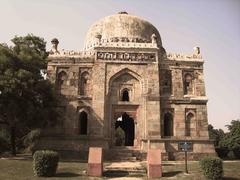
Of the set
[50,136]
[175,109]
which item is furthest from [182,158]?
[50,136]

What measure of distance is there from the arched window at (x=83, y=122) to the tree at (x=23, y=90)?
7.85 feet

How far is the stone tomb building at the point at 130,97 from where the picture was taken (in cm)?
A: 2038

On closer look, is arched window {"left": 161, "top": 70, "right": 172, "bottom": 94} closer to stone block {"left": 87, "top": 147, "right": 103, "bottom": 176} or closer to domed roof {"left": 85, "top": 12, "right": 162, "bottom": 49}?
domed roof {"left": 85, "top": 12, "right": 162, "bottom": 49}

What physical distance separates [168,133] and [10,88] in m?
11.0

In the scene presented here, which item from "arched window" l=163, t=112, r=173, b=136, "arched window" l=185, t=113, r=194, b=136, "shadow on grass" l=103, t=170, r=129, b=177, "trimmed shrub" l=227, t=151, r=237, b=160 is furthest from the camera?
"trimmed shrub" l=227, t=151, r=237, b=160

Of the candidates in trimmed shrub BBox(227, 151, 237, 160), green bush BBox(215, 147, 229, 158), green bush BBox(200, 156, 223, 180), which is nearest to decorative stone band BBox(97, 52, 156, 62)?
green bush BBox(215, 147, 229, 158)

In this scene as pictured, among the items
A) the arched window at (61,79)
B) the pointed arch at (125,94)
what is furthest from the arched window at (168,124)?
the arched window at (61,79)

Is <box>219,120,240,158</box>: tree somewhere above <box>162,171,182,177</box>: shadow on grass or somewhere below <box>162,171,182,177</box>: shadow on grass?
above

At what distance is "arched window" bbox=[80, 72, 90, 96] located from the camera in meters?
21.7

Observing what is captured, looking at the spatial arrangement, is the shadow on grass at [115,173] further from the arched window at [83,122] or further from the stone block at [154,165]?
the arched window at [83,122]

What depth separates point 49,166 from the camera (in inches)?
507

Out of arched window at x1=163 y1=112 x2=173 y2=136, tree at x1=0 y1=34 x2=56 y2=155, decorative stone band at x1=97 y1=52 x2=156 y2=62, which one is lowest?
arched window at x1=163 y1=112 x2=173 y2=136

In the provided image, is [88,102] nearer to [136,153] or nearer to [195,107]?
[136,153]

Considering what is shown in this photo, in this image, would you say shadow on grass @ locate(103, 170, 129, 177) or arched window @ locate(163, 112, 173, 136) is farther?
arched window @ locate(163, 112, 173, 136)
